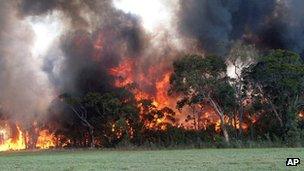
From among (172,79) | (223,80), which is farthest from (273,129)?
(172,79)

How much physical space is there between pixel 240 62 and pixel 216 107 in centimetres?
704

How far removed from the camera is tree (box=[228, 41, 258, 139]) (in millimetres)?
71312

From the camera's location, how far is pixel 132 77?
9288 centimetres

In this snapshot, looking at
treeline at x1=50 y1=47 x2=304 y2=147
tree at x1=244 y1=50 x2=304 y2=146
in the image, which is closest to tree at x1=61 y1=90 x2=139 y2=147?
treeline at x1=50 y1=47 x2=304 y2=147

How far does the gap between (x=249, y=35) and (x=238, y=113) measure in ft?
75.5

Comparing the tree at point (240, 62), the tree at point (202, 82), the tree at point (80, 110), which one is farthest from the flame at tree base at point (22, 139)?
the tree at point (240, 62)

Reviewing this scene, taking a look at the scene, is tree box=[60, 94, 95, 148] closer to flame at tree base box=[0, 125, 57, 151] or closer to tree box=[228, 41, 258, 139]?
flame at tree base box=[0, 125, 57, 151]

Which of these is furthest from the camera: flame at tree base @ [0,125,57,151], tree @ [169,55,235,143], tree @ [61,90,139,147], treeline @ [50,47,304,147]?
flame at tree base @ [0,125,57,151]

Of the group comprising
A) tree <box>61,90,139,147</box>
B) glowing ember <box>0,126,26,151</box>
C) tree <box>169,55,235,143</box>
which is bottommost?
glowing ember <box>0,126,26,151</box>

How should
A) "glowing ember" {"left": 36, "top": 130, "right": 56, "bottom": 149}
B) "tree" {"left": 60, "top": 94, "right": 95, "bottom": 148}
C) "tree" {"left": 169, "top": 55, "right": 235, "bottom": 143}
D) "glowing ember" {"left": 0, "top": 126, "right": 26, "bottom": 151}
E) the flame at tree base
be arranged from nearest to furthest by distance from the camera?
"tree" {"left": 169, "top": 55, "right": 235, "bottom": 143}
"tree" {"left": 60, "top": 94, "right": 95, "bottom": 148}
"glowing ember" {"left": 36, "top": 130, "right": 56, "bottom": 149}
the flame at tree base
"glowing ember" {"left": 0, "top": 126, "right": 26, "bottom": 151}

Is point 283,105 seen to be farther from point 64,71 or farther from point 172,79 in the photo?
point 64,71

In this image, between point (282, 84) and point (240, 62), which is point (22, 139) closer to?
point (240, 62)

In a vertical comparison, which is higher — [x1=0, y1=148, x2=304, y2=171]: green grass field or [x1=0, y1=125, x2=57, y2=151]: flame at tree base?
[x1=0, y1=125, x2=57, y2=151]: flame at tree base

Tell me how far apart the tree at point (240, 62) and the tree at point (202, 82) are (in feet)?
3.61
